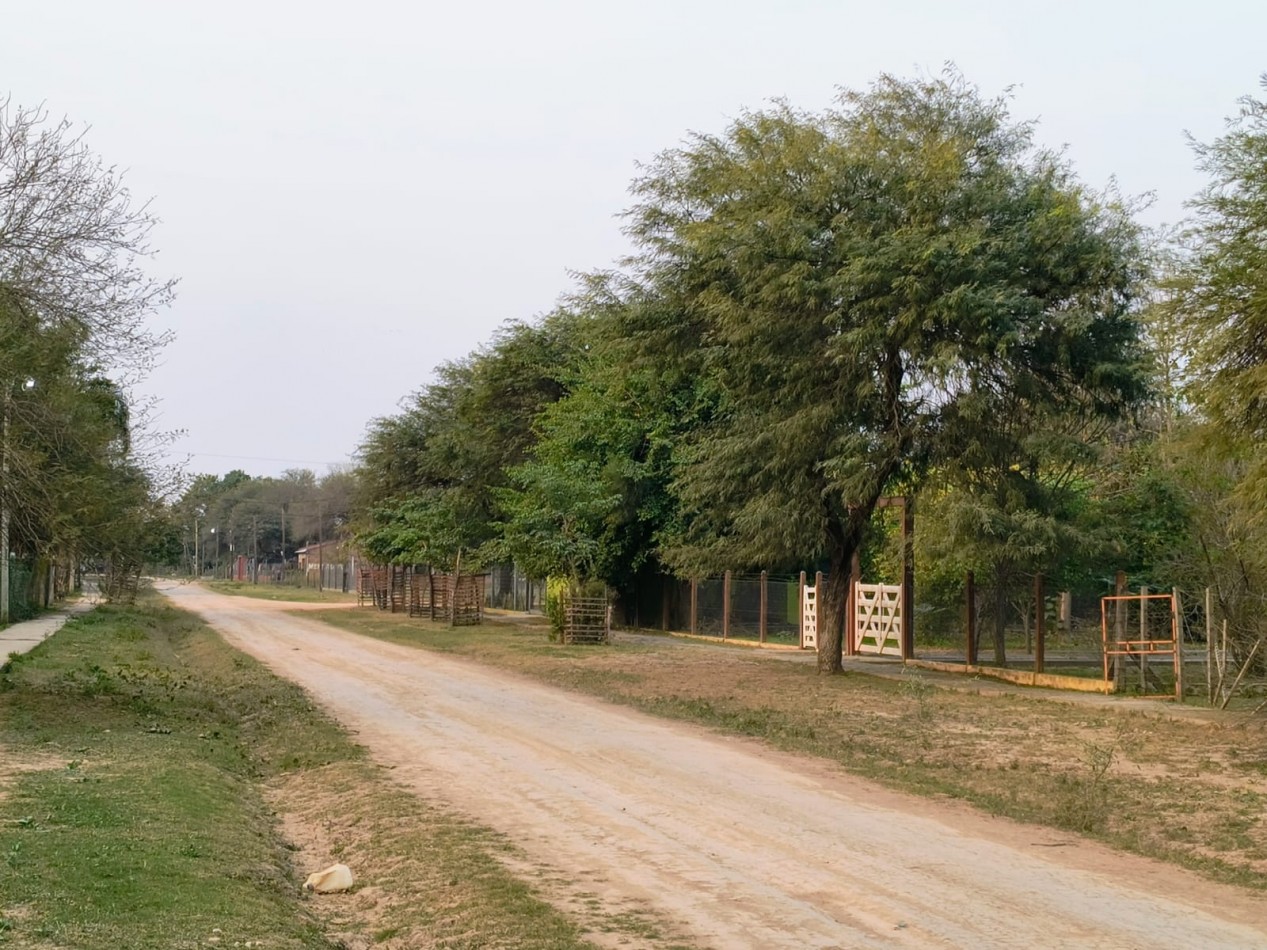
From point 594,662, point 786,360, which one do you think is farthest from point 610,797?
point 594,662

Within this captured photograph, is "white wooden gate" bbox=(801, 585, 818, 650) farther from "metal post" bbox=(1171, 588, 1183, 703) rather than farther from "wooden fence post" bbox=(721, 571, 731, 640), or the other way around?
"metal post" bbox=(1171, 588, 1183, 703)

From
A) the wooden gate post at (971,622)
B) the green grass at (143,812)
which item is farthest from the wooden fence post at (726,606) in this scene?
the green grass at (143,812)

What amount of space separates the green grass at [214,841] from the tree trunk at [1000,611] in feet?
49.4

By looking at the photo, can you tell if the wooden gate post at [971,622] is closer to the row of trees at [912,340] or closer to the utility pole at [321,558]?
the row of trees at [912,340]

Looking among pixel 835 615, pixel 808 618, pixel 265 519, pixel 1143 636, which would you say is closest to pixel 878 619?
pixel 808 618

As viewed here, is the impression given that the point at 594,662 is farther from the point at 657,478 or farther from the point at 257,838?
the point at 257,838

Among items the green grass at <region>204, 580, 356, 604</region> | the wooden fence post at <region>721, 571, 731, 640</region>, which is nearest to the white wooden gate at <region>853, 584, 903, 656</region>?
the wooden fence post at <region>721, 571, 731, 640</region>

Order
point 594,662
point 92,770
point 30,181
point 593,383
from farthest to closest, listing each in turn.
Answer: point 593,383, point 594,662, point 30,181, point 92,770

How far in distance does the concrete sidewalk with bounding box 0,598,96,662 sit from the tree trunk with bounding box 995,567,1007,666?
1995cm

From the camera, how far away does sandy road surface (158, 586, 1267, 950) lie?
7.63 metres

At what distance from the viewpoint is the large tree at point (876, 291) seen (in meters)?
22.3

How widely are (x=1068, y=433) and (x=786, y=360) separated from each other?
545 centimetres

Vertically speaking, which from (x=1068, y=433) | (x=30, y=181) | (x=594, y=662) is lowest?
(x=594, y=662)

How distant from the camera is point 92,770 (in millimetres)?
12750
